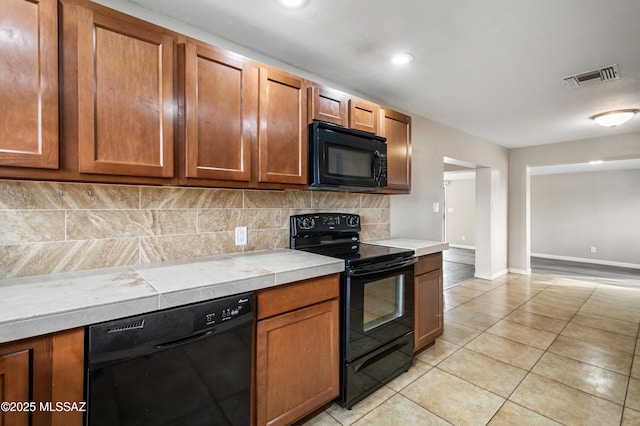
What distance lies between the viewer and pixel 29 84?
1.15 metres

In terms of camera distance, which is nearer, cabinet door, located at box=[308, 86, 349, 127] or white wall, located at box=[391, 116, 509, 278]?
cabinet door, located at box=[308, 86, 349, 127]

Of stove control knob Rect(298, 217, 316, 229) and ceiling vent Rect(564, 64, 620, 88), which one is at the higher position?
ceiling vent Rect(564, 64, 620, 88)

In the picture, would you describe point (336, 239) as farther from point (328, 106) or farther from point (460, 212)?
point (460, 212)

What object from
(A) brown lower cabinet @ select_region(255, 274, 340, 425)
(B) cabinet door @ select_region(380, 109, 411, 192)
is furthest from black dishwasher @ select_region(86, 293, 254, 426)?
(B) cabinet door @ select_region(380, 109, 411, 192)

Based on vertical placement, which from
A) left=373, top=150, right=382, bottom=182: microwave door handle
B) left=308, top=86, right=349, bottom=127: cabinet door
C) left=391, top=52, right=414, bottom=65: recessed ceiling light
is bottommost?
left=373, top=150, right=382, bottom=182: microwave door handle

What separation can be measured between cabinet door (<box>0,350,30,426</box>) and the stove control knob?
1639 mm

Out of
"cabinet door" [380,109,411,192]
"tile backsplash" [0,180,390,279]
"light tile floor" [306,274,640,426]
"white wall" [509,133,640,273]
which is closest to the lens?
"tile backsplash" [0,180,390,279]

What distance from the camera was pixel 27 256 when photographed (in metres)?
1.38

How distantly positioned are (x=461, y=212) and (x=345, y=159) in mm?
8021

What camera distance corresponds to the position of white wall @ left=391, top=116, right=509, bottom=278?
342 cm

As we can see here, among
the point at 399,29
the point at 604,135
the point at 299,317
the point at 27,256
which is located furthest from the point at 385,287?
the point at 604,135

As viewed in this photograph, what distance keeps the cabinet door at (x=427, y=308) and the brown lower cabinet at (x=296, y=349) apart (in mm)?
954

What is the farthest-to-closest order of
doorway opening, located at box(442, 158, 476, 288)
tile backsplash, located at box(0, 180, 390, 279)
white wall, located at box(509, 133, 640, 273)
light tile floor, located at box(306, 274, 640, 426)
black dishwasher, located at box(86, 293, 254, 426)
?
doorway opening, located at box(442, 158, 476, 288) → white wall, located at box(509, 133, 640, 273) → light tile floor, located at box(306, 274, 640, 426) → tile backsplash, located at box(0, 180, 390, 279) → black dishwasher, located at box(86, 293, 254, 426)

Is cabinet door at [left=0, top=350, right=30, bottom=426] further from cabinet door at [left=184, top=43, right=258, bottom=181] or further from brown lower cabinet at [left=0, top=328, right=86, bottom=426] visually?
cabinet door at [left=184, top=43, right=258, bottom=181]
